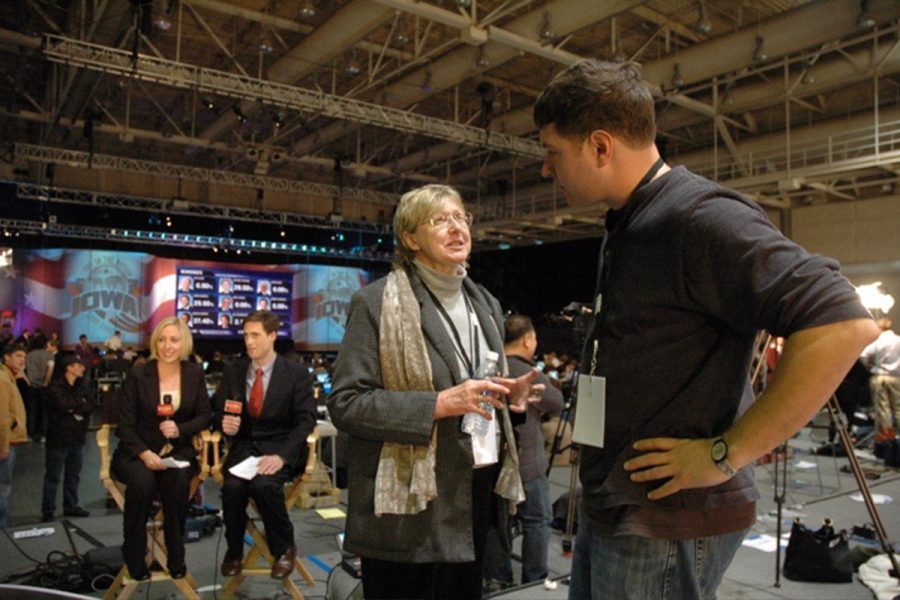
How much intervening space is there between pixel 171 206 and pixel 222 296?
3290 mm

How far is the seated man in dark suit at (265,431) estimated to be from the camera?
3639mm

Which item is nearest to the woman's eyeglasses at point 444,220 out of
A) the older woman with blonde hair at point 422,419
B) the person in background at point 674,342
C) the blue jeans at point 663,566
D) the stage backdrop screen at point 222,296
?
the older woman with blonde hair at point 422,419

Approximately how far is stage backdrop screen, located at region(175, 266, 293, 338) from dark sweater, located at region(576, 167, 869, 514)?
53.7ft

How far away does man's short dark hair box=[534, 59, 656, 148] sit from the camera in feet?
3.50

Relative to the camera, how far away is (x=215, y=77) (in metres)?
8.58

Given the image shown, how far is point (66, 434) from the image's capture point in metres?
5.46

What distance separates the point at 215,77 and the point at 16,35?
7.97ft

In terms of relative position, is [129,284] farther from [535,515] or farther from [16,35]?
[535,515]

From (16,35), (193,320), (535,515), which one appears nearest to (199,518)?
(535,515)

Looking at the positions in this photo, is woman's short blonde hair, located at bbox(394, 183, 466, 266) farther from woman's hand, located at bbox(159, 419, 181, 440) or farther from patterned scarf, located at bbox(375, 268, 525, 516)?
woman's hand, located at bbox(159, 419, 181, 440)

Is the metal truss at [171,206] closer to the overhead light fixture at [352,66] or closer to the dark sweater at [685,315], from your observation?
the overhead light fixture at [352,66]

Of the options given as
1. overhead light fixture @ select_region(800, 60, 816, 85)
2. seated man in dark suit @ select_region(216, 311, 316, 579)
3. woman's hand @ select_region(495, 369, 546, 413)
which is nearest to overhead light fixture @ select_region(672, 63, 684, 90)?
→ overhead light fixture @ select_region(800, 60, 816, 85)

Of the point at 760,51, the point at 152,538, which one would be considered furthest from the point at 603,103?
the point at 760,51

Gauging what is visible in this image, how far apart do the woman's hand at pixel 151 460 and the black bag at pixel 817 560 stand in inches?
147
